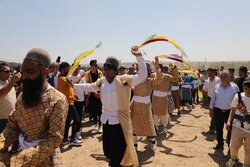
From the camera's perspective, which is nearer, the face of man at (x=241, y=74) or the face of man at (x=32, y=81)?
the face of man at (x=32, y=81)

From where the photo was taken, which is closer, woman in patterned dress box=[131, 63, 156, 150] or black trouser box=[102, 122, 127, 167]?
black trouser box=[102, 122, 127, 167]

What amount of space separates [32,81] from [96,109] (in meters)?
6.54

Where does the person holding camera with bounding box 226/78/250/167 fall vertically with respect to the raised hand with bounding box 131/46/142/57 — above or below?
below

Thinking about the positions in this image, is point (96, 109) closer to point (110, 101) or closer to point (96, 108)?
point (96, 108)

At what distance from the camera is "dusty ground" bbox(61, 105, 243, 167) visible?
5801mm

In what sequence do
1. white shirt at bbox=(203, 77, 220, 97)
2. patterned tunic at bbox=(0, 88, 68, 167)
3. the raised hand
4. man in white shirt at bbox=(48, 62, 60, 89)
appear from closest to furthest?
patterned tunic at bbox=(0, 88, 68, 167), the raised hand, man in white shirt at bbox=(48, 62, 60, 89), white shirt at bbox=(203, 77, 220, 97)

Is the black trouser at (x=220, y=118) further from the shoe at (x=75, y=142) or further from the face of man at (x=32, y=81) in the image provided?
the face of man at (x=32, y=81)

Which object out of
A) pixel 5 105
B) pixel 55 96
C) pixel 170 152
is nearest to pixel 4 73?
pixel 5 105

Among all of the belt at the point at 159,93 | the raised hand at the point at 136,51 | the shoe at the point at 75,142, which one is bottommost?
the shoe at the point at 75,142

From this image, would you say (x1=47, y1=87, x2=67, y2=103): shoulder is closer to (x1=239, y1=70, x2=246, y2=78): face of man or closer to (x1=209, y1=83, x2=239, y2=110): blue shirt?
(x1=209, y1=83, x2=239, y2=110): blue shirt

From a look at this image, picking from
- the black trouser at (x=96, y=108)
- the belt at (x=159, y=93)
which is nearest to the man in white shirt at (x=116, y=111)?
the belt at (x=159, y=93)

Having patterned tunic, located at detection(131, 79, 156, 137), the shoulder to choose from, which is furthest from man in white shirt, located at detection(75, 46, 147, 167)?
the shoulder

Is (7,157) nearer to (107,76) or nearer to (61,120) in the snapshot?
(61,120)

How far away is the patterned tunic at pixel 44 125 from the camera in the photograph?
7.22 ft
